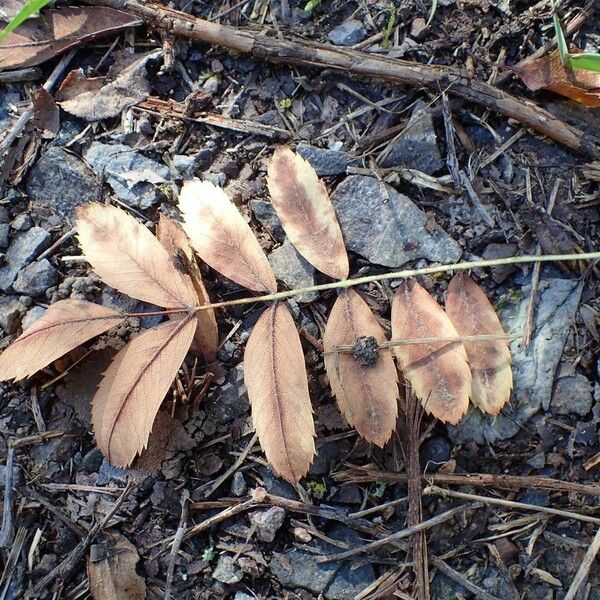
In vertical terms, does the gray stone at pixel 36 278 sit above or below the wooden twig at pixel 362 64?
below

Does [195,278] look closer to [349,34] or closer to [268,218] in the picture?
[268,218]

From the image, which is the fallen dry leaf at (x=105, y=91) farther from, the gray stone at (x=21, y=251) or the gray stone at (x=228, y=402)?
the gray stone at (x=228, y=402)

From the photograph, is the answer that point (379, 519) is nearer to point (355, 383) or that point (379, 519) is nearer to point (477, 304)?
point (355, 383)

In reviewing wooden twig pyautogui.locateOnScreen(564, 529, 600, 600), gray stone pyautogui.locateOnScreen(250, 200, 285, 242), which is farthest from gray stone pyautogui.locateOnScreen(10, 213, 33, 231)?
wooden twig pyautogui.locateOnScreen(564, 529, 600, 600)

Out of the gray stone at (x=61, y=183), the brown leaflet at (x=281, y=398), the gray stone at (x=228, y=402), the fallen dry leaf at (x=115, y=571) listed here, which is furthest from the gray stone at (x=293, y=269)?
the fallen dry leaf at (x=115, y=571)

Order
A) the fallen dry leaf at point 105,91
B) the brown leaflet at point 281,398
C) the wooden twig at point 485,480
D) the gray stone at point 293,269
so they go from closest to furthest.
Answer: the brown leaflet at point 281,398, the wooden twig at point 485,480, the gray stone at point 293,269, the fallen dry leaf at point 105,91

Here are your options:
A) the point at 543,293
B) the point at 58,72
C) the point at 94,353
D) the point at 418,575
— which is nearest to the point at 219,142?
the point at 58,72
